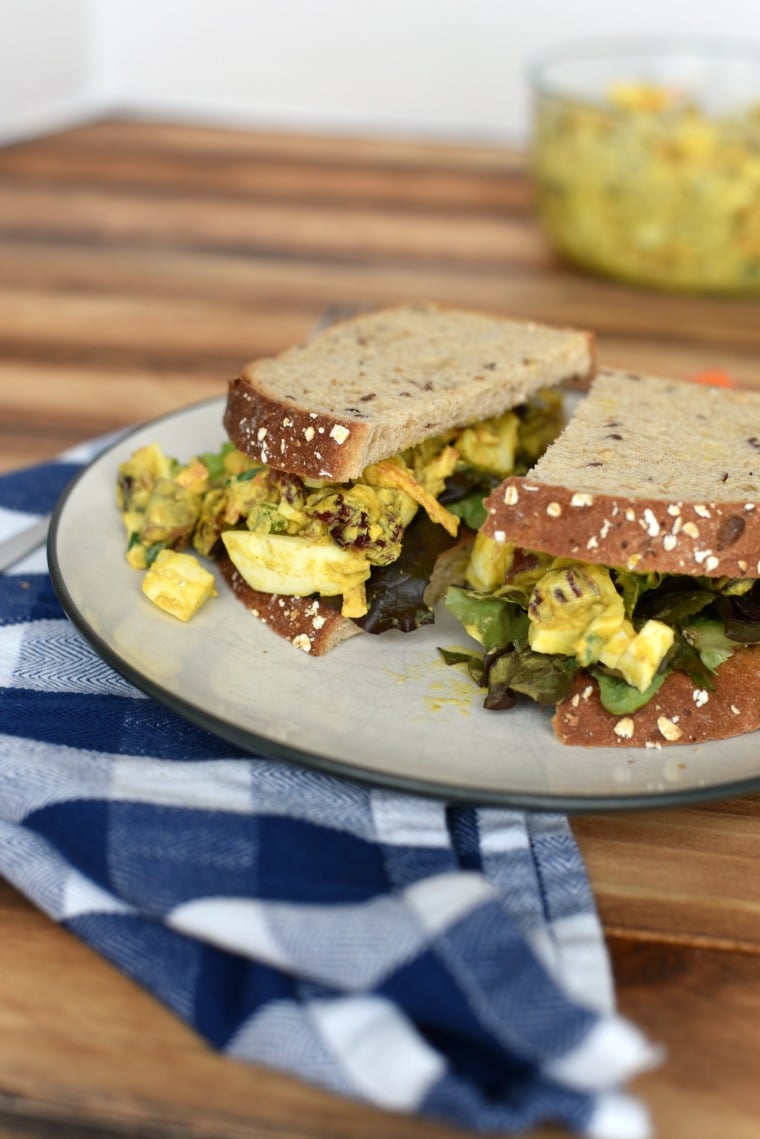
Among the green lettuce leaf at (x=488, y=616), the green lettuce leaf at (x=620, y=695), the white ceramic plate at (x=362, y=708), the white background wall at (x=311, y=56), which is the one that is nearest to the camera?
the white ceramic plate at (x=362, y=708)

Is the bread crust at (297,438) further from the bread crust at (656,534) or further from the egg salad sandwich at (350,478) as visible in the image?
the bread crust at (656,534)

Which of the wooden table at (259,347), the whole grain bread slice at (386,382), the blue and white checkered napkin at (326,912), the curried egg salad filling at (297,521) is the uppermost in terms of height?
the whole grain bread slice at (386,382)

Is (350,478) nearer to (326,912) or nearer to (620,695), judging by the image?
(620,695)

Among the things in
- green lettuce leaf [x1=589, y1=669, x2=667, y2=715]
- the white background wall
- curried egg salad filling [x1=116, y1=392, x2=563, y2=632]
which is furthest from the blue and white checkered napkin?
the white background wall

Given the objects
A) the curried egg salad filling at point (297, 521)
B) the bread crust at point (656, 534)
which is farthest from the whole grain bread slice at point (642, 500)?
the curried egg salad filling at point (297, 521)

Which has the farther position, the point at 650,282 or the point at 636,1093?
the point at 650,282

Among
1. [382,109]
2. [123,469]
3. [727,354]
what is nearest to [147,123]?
[382,109]

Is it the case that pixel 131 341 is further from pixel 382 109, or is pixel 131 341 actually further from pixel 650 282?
pixel 382 109
